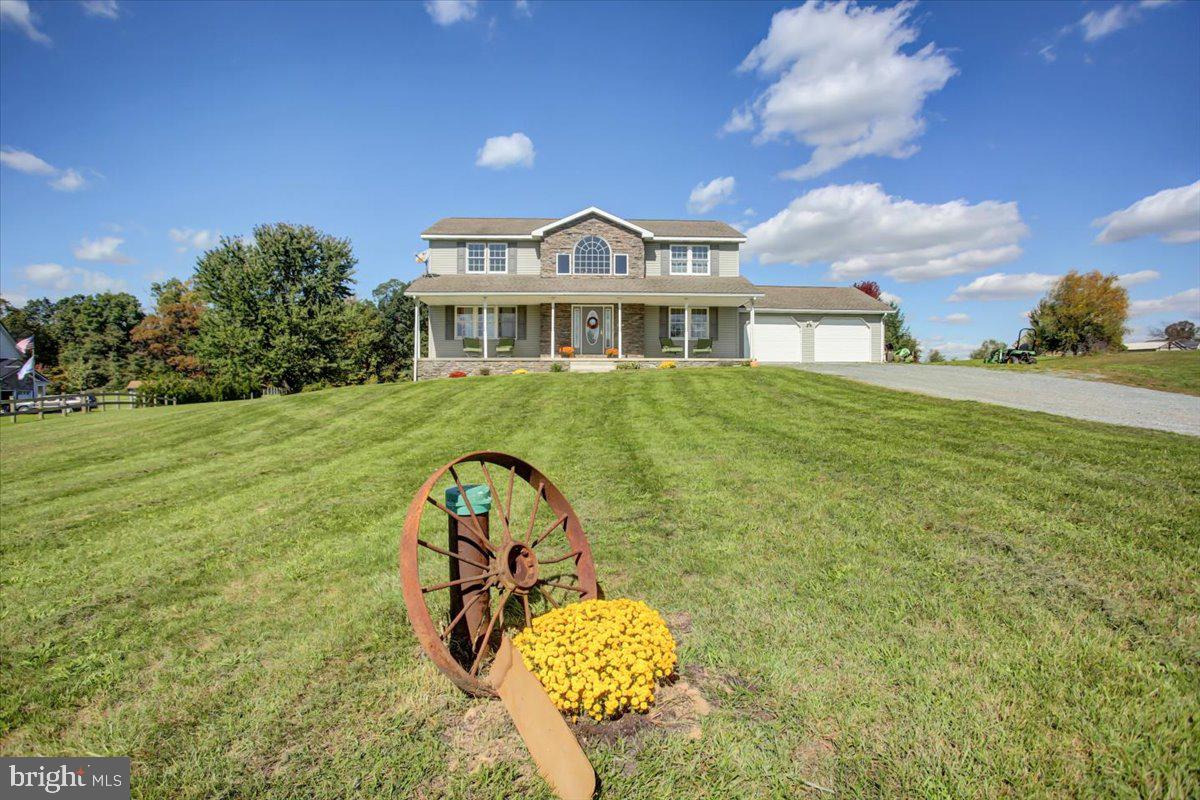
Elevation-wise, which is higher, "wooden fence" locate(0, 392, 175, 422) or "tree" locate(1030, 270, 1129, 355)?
"tree" locate(1030, 270, 1129, 355)

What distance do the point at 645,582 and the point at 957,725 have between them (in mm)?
2534

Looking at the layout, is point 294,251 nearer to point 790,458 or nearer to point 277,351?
point 277,351

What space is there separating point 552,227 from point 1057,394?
20826 mm

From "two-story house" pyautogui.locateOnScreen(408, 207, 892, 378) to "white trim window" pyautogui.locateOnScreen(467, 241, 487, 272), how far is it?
51 millimetres

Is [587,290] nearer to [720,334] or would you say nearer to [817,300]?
[720,334]

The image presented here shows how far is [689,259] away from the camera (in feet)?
92.9

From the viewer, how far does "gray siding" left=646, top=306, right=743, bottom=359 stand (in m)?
27.1

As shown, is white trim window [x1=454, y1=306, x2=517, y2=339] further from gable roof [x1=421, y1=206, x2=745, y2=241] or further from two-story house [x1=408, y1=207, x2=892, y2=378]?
gable roof [x1=421, y1=206, x2=745, y2=241]

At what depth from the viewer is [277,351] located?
30219 millimetres

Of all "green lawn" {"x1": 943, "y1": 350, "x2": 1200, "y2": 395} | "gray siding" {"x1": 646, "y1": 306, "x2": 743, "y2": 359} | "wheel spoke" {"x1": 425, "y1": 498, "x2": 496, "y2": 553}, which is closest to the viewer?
"wheel spoke" {"x1": 425, "y1": 498, "x2": 496, "y2": 553}

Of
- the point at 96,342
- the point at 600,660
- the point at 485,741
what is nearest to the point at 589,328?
the point at 600,660

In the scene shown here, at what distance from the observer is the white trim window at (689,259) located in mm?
28281

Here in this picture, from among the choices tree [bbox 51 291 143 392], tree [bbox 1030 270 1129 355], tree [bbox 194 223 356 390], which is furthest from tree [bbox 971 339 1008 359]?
tree [bbox 51 291 143 392]

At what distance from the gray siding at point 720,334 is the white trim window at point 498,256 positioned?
769 centimetres
